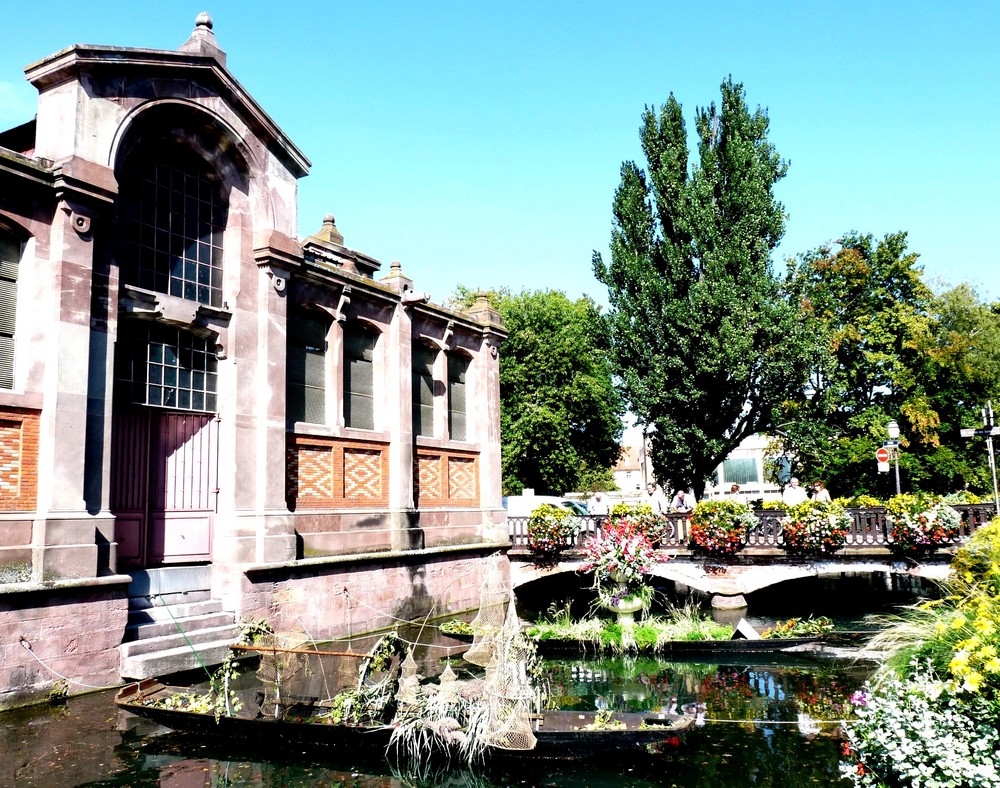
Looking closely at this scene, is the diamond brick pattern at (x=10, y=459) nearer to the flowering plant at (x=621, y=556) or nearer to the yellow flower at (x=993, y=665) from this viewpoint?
the flowering plant at (x=621, y=556)

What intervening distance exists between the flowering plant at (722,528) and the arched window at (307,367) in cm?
1042

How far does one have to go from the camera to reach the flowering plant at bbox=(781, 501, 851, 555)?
61.0 feet

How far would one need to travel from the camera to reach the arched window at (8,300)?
11211mm

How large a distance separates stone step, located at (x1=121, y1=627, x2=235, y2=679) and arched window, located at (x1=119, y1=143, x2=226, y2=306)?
20.8 ft

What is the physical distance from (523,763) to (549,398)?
32.2m

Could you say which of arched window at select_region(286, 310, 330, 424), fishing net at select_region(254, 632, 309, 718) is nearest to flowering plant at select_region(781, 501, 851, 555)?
arched window at select_region(286, 310, 330, 424)

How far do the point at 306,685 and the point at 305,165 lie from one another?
452 inches

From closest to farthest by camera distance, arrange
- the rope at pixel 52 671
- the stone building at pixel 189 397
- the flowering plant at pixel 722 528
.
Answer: the rope at pixel 52 671, the stone building at pixel 189 397, the flowering plant at pixel 722 528

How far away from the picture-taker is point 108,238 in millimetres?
12398

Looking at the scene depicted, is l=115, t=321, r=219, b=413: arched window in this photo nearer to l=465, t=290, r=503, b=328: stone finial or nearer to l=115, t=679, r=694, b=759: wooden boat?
l=115, t=679, r=694, b=759: wooden boat

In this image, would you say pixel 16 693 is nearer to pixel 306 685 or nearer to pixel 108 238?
pixel 306 685

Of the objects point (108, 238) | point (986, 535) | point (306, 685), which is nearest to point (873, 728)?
point (986, 535)

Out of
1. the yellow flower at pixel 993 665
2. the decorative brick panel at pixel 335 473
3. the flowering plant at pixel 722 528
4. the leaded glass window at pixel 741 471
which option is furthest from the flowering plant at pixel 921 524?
the leaded glass window at pixel 741 471

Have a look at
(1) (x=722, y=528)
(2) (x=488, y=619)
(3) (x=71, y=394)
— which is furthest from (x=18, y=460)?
(1) (x=722, y=528)
